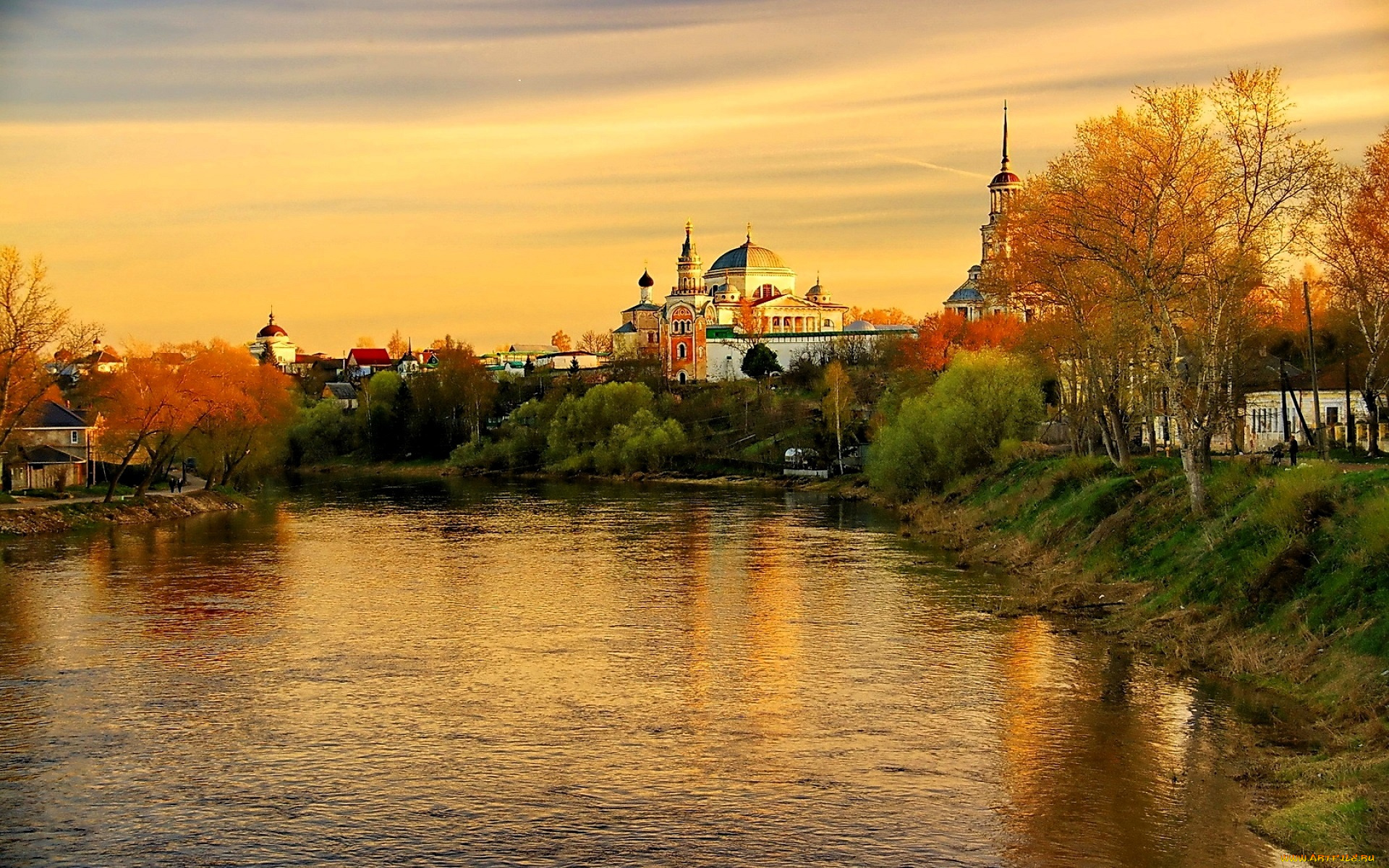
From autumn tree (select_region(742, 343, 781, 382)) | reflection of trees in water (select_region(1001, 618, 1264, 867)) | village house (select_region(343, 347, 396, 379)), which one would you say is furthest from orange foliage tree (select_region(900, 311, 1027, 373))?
village house (select_region(343, 347, 396, 379))

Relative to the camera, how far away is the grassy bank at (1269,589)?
15.7 meters

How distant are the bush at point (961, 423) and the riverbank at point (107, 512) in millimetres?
29452

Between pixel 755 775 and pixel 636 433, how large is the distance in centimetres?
6952

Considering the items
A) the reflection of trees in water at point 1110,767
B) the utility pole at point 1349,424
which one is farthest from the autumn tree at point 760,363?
the reflection of trees in water at point 1110,767

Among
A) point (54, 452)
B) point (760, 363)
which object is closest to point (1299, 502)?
point (54, 452)

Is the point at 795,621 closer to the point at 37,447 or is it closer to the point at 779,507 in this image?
the point at 779,507

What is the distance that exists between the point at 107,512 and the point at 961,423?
110 ft

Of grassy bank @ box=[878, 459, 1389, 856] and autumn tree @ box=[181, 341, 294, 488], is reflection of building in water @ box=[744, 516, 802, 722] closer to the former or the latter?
grassy bank @ box=[878, 459, 1389, 856]

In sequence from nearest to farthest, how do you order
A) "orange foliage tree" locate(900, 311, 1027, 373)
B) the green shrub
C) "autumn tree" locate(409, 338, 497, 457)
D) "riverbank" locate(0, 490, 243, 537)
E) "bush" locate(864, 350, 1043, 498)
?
the green shrub, "riverbank" locate(0, 490, 243, 537), "bush" locate(864, 350, 1043, 498), "orange foliage tree" locate(900, 311, 1027, 373), "autumn tree" locate(409, 338, 497, 457)

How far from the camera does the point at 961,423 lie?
53344 mm

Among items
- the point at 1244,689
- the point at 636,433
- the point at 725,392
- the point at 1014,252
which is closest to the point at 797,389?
the point at 725,392

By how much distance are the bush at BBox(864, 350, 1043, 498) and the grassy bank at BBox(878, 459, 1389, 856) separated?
1421cm

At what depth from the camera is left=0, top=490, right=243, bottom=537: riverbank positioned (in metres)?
47.3

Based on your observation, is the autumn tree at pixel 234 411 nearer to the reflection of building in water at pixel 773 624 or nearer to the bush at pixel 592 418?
the bush at pixel 592 418
